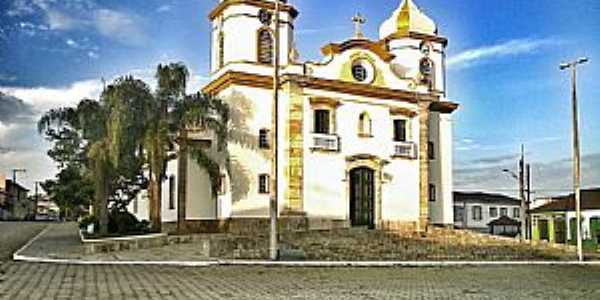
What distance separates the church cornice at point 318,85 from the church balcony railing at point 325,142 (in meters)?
2.01

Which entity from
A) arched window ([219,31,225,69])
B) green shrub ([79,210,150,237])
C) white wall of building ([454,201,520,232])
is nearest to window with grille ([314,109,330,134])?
arched window ([219,31,225,69])

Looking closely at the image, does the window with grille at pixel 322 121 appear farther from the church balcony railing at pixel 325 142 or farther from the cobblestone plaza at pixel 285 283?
the cobblestone plaza at pixel 285 283

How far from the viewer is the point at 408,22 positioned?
1404 inches

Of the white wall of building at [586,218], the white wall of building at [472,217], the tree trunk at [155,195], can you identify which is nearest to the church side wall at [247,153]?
the tree trunk at [155,195]

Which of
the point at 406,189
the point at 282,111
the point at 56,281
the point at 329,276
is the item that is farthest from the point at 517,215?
the point at 56,281

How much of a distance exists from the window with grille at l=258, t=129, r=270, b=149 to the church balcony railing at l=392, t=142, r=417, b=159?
5.91m

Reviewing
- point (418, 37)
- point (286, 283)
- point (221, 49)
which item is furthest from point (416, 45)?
point (286, 283)

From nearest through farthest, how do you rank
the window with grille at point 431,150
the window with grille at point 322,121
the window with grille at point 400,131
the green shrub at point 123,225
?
the green shrub at point 123,225 < the window with grille at point 322,121 < the window with grille at point 400,131 < the window with grille at point 431,150

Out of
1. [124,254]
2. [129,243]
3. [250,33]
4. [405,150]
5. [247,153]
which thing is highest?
[250,33]

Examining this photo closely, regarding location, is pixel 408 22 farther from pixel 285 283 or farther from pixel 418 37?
pixel 285 283

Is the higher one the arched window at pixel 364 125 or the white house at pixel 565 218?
the arched window at pixel 364 125

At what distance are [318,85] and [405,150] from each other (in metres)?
5.13

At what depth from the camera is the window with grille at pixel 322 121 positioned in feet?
101

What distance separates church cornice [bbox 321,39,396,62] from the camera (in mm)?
31688
